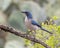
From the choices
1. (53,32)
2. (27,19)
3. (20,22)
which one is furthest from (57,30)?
(20,22)

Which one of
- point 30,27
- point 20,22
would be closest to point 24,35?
point 30,27

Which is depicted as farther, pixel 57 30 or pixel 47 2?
pixel 47 2

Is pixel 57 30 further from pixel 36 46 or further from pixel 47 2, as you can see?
pixel 47 2

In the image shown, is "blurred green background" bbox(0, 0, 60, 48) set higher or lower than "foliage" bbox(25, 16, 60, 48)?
lower

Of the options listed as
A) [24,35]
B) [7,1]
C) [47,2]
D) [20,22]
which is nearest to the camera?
[24,35]

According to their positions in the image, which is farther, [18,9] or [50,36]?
[18,9]

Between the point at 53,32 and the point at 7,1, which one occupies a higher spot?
the point at 53,32

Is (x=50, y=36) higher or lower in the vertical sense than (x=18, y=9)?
higher

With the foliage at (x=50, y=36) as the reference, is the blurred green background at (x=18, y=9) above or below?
below

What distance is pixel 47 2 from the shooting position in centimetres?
1700

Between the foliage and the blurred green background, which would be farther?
the blurred green background

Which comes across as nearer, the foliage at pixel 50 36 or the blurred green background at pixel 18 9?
the foliage at pixel 50 36

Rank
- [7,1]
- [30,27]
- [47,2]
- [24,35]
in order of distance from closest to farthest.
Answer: [24,35] < [30,27] < [7,1] < [47,2]

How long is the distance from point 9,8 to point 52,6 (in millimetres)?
1757
